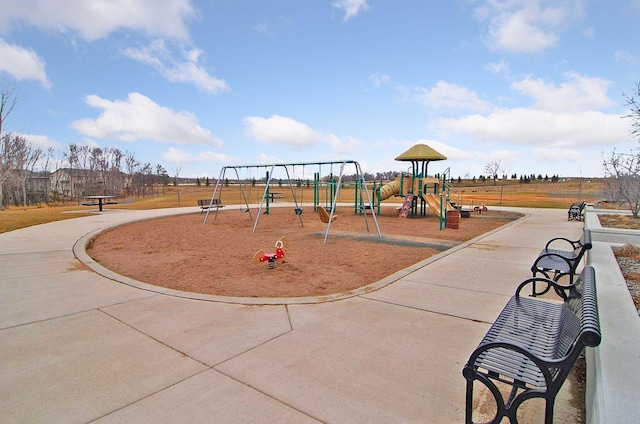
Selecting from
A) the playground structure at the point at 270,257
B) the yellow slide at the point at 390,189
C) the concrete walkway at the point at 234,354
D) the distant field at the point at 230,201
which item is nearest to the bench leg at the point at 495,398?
the concrete walkway at the point at 234,354

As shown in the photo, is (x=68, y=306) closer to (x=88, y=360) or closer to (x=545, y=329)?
(x=88, y=360)

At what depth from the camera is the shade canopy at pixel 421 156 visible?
60.8 ft

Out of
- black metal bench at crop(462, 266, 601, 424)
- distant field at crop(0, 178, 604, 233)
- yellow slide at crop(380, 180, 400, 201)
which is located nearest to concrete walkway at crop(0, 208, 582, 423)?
black metal bench at crop(462, 266, 601, 424)

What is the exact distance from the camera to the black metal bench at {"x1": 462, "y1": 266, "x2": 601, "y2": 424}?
6.71ft

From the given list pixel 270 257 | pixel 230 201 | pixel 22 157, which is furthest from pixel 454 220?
pixel 22 157

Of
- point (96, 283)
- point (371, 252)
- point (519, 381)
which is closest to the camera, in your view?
point (519, 381)

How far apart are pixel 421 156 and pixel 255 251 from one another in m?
12.4

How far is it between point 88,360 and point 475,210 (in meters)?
22.0

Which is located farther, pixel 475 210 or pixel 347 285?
pixel 475 210

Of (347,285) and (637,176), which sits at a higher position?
(637,176)

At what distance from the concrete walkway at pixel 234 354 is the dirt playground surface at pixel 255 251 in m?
0.91

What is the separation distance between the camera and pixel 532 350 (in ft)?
8.05

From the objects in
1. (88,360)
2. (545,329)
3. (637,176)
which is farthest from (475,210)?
(88,360)

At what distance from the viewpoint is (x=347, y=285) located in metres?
5.79
